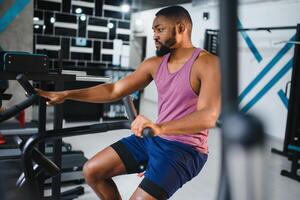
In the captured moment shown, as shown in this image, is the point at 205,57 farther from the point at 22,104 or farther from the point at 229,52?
the point at 229,52

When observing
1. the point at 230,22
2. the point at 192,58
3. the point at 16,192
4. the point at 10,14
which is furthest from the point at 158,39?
the point at 10,14

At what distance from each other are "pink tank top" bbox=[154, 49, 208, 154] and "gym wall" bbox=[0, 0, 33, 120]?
4.22m

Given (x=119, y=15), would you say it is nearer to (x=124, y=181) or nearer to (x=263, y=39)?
(x=263, y=39)

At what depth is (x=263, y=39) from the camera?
19.8 ft

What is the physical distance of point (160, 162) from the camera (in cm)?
158

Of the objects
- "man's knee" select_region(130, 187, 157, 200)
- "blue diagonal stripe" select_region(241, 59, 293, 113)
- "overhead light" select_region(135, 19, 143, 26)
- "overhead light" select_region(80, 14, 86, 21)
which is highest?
"overhead light" select_region(135, 19, 143, 26)

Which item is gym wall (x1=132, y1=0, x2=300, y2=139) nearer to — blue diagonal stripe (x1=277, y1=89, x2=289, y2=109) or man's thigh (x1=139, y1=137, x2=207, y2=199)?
blue diagonal stripe (x1=277, y1=89, x2=289, y2=109)

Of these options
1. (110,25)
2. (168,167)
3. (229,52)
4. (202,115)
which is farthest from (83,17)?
(229,52)

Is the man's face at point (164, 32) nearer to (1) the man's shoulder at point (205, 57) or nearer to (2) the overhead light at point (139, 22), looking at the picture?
(1) the man's shoulder at point (205, 57)

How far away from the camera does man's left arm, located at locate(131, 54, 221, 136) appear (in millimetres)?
1122

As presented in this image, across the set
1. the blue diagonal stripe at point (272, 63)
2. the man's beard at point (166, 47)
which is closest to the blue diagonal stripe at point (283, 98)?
the blue diagonal stripe at point (272, 63)

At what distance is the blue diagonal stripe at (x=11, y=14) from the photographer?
17.1ft

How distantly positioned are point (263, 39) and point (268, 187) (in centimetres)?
629

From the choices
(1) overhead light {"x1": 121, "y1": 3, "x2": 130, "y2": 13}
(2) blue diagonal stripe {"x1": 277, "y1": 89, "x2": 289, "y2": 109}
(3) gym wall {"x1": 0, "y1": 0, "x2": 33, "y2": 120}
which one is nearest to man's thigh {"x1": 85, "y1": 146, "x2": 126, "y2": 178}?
(3) gym wall {"x1": 0, "y1": 0, "x2": 33, "y2": 120}
